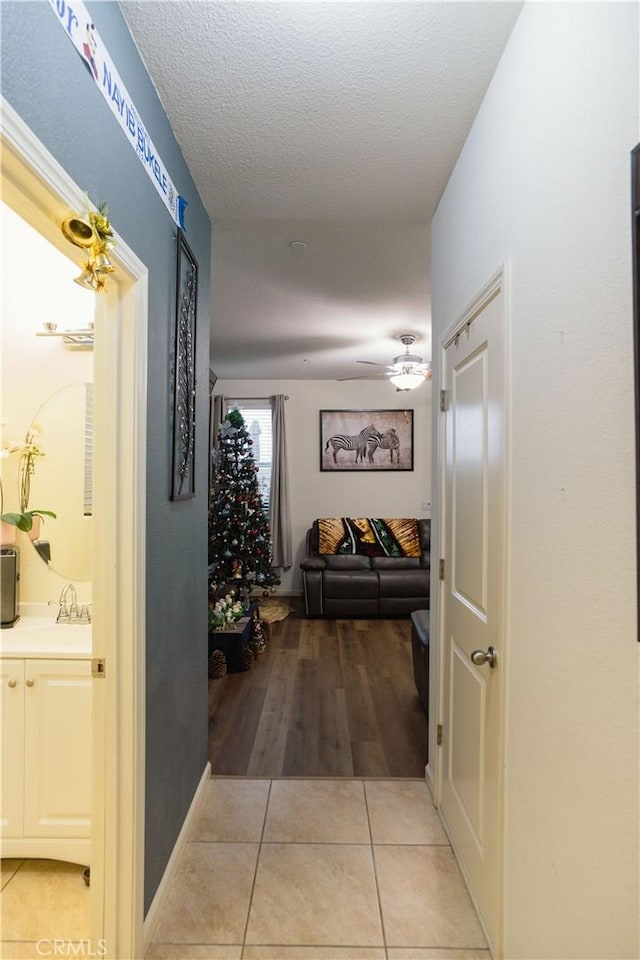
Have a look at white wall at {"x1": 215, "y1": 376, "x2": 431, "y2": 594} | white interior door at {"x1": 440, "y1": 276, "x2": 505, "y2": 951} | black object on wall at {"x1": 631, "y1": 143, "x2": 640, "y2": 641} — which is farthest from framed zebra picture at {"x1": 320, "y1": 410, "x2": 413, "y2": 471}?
black object on wall at {"x1": 631, "y1": 143, "x2": 640, "y2": 641}

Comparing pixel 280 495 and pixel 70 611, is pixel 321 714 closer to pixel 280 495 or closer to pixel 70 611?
pixel 70 611

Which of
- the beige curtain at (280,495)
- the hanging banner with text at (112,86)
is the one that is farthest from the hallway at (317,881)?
the beige curtain at (280,495)

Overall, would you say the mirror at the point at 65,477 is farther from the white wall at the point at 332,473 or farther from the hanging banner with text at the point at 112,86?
the white wall at the point at 332,473

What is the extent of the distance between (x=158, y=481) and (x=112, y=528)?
273 millimetres

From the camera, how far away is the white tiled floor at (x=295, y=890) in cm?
145

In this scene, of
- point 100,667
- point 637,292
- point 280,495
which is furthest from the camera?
point 280,495

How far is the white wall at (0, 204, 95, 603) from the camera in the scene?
1998 millimetres

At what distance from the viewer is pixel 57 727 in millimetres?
1681

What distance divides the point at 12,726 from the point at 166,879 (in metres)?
0.80

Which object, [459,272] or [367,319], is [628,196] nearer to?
[459,272]

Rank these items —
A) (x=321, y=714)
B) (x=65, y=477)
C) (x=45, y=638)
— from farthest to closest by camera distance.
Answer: (x=321, y=714)
(x=65, y=477)
(x=45, y=638)

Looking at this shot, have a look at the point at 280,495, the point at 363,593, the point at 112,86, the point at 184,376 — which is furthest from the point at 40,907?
the point at 280,495

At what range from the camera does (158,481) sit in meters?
1.57

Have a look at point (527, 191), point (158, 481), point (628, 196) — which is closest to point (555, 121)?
point (527, 191)
